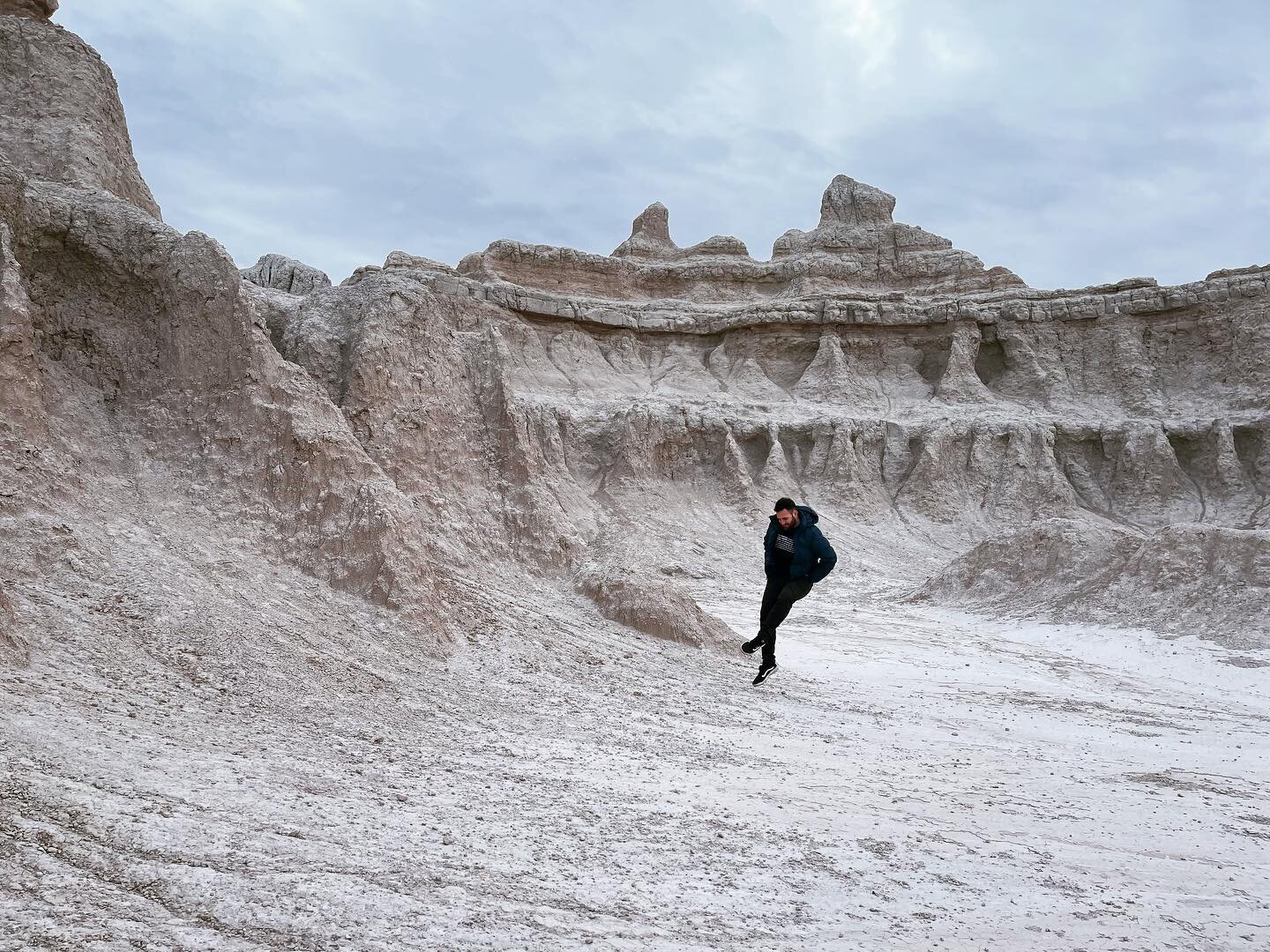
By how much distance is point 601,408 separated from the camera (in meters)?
31.5

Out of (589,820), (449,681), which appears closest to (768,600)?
(449,681)

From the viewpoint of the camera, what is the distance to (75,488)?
Answer: 8242 millimetres

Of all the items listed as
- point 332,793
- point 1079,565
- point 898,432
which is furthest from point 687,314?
point 332,793

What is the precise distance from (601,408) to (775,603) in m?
23.4

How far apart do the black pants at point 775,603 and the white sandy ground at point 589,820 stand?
2.31 ft

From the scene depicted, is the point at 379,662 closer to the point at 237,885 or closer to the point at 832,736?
the point at 832,736

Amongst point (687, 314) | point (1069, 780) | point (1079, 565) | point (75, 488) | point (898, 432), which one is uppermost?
point (687, 314)

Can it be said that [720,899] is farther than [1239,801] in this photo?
No

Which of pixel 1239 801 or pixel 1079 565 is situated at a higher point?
pixel 1079 565

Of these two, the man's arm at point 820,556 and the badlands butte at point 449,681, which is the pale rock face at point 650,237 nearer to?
the badlands butte at point 449,681

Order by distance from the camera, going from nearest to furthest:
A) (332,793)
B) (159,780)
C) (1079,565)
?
1. (159,780)
2. (332,793)
3. (1079,565)

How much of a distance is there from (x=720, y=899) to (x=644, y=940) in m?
0.58

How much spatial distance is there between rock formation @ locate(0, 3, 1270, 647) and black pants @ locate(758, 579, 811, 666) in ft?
8.58

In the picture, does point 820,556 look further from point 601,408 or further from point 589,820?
point 601,408
